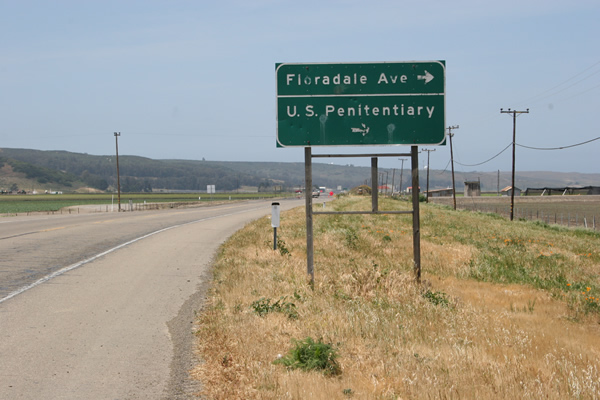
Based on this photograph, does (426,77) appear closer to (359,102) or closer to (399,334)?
(359,102)

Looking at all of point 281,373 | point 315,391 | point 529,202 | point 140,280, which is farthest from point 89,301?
point 529,202

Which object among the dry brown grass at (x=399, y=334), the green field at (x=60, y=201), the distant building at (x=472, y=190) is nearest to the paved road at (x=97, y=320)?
the dry brown grass at (x=399, y=334)

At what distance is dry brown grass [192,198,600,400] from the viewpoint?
5.50 metres

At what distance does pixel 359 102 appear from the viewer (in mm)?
11273

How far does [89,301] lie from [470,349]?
6.53 m

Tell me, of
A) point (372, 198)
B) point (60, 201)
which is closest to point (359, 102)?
point (372, 198)

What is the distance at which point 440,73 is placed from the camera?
11.2 meters

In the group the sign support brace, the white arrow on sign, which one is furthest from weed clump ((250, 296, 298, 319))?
the white arrow on sign

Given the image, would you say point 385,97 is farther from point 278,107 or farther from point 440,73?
point 278,107

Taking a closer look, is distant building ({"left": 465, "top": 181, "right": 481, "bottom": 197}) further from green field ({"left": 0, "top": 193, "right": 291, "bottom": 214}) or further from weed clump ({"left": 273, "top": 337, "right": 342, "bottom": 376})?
weed clump ({"left": 273, "top": 337, "right": 342, "bottom": 376})

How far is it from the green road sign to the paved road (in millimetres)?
3858

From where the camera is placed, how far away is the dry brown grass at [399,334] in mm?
5504

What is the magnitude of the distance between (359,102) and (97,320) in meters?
6.12

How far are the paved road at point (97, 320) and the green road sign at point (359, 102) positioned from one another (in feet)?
12.7
